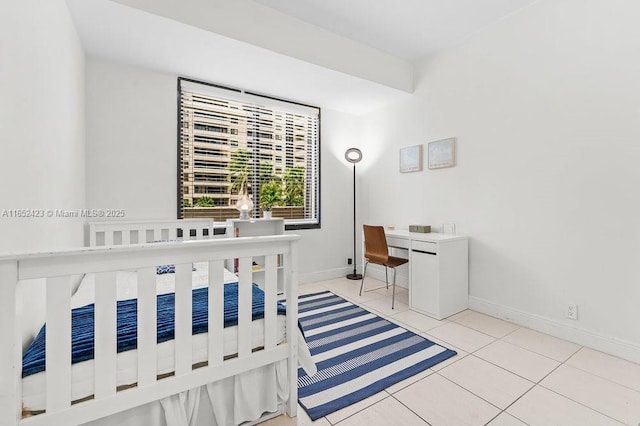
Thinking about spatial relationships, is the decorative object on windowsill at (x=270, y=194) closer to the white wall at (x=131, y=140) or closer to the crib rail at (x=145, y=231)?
the crib rail at (x=145, y=231)

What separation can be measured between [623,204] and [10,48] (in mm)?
3465

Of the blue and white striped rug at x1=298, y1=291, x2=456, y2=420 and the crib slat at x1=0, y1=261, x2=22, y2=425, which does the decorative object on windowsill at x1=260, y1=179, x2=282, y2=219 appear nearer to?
the blue and white striped rug at x1=298, y1=291, x2=456, y2=420

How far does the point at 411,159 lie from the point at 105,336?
10.8 ft

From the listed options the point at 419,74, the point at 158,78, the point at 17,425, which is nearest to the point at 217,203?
the point at 158,78

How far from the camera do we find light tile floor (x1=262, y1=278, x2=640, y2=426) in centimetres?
142

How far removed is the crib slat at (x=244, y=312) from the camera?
130 centimetres

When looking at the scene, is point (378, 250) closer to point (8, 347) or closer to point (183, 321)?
point (183, 321)

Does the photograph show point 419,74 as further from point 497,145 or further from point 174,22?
point 174,22

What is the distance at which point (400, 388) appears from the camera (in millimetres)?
1655

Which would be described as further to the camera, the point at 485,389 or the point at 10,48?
the point at 485,389

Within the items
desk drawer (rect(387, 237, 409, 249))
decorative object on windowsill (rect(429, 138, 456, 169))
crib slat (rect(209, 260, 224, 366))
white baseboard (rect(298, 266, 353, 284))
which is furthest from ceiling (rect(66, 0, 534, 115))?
white baseboard (rect(298, 266, 353, 284))

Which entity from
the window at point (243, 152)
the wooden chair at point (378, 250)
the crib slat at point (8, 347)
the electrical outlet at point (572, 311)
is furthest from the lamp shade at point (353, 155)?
the crib slat at point (8, 347)

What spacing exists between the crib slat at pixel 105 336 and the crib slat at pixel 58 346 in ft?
0.26

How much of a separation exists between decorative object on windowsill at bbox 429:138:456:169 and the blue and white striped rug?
5.76ft
